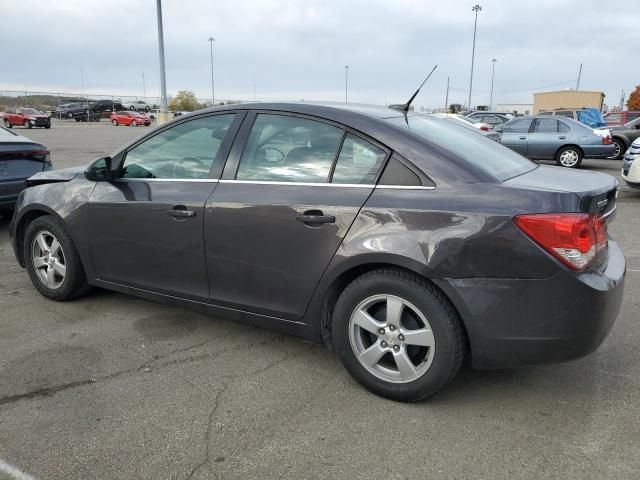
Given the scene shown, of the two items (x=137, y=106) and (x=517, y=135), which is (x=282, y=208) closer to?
(x=517, y=135)

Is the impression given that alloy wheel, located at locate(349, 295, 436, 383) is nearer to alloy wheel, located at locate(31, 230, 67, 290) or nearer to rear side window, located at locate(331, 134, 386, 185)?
rear side window, located at locate(331, 134, 386, 185)

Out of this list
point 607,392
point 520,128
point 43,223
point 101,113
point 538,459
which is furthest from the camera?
point 101,113

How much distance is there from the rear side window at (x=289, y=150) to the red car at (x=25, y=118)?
1577 inches

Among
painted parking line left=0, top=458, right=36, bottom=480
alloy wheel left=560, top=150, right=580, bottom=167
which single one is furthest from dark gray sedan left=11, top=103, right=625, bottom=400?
alloy wheel left=560, top=150, right=580, bottom=167

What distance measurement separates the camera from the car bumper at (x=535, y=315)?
8.39 ft

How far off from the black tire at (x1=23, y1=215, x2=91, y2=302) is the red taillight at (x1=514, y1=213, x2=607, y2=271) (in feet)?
10.7

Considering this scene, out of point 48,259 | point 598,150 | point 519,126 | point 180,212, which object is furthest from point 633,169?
point 48,259

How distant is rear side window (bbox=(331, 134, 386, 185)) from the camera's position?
3000 millimetres

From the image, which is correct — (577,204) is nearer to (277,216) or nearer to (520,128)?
(277,216)

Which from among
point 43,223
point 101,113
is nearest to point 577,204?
point 43,223

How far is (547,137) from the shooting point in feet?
47.7

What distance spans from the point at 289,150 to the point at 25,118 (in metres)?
41.5

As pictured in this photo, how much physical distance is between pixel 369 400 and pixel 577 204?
1448mm

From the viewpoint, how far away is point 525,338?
2643mm
